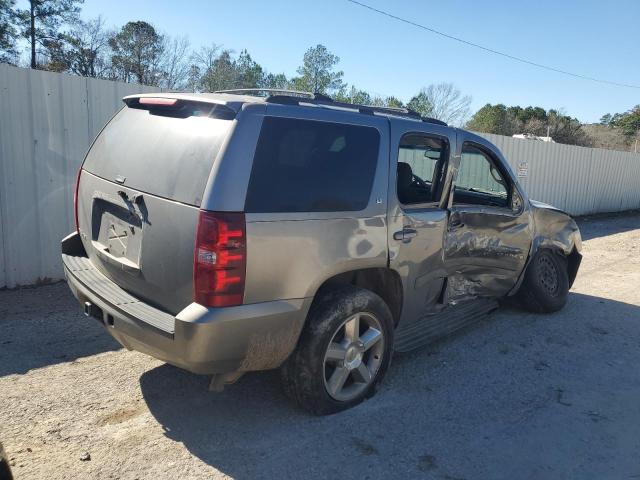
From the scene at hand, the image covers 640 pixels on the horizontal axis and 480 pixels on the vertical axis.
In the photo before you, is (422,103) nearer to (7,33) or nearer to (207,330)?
(7,33)

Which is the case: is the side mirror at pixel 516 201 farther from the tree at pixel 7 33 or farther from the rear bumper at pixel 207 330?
the tree at pixel 7 33

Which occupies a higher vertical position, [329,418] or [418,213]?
[418,213]

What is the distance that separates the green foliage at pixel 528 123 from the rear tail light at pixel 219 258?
46419mm

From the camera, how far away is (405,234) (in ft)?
12.2

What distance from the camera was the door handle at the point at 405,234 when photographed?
3.64 meters

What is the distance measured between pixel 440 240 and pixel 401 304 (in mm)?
616

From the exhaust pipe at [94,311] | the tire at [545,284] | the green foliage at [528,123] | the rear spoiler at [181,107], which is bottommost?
the tire at [545,284]

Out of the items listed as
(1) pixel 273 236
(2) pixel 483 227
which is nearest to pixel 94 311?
(1) pixel 273 236

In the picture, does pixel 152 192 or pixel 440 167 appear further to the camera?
pixel 440 167

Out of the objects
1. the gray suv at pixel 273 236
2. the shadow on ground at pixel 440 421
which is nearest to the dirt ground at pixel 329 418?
the shadow on ground at pixel 440 421

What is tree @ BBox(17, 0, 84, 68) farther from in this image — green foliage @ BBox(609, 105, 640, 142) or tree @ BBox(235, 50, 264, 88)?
green foliage @ BBox(609, 105, 640, 142)

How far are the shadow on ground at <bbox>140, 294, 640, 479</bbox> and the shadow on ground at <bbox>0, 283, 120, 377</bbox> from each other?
0.87m

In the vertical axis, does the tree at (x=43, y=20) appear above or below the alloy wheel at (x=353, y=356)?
above

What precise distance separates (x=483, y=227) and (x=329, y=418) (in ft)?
7.28
